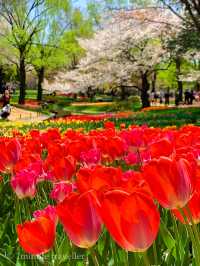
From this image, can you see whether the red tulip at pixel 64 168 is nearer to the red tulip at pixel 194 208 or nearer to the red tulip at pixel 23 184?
the red tulip at pixel 23 184

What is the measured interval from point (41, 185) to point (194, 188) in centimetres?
186

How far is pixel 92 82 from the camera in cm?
4462

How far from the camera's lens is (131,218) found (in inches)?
46.9

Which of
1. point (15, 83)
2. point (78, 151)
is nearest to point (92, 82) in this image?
point (15, 83)

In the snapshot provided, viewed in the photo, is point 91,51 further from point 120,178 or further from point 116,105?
point 120,178

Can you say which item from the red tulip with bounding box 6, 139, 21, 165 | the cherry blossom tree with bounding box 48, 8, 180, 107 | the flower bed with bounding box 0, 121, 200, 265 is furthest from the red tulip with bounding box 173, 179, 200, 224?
the cherry blossom tree with bounding box 48, 8, 180, 107

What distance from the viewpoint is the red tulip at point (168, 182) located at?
139cm

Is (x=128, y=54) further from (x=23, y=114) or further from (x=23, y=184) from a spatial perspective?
(x=23, y=184)

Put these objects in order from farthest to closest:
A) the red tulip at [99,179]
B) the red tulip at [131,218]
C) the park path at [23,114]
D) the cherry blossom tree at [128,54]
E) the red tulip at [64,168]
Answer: the cherry blossom tree at [128,54] < the park path at [23,114] < the red tulip at [64,168] < the red tulip at [99,179] < the red tulip at [131,218]

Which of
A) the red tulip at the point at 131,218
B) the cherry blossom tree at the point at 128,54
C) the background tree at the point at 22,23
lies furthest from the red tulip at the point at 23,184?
the background tree at the point at 22,23

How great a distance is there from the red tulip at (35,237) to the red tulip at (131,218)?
282 mm

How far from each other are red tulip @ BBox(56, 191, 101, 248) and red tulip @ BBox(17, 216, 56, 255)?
0.14 m

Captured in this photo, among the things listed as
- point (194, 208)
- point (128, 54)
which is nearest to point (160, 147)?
point (194, 208)

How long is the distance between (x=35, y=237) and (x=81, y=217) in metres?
0.21
